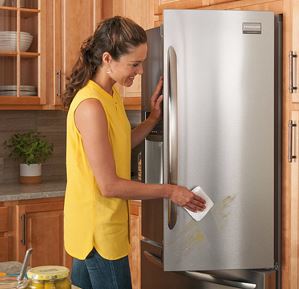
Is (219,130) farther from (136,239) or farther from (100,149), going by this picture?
(136,239)

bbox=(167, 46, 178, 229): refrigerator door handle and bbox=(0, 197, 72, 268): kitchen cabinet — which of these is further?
bbox=(0, 197, 72, 268): kitchen cabinet

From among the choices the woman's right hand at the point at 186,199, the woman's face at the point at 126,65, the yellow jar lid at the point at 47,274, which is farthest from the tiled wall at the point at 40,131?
the yellow jar lid at the point at 47,274

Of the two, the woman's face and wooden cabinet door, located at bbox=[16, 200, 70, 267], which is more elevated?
the woman's face

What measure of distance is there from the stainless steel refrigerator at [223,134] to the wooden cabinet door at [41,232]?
1214 millimetres

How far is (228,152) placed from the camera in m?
2.80

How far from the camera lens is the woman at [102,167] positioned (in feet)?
7.41

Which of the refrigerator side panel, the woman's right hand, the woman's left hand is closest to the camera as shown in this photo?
the woman's right hand

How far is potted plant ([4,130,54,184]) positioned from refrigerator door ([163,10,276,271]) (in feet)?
5.33

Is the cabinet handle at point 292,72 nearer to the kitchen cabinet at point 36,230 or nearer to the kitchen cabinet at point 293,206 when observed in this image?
the kitchen cabinet at point 293,206

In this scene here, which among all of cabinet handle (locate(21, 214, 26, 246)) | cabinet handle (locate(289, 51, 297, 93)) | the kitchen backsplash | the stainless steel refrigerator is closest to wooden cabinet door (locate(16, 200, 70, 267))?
cabinet handle (locate(21, 214, 26, 246))

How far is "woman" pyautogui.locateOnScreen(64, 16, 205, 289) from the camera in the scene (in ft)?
7.41

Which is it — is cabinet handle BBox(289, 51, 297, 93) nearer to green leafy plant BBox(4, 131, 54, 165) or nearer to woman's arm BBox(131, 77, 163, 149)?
woman's arm BBox(131, 77, 163, 149)

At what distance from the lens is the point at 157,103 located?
288 cm

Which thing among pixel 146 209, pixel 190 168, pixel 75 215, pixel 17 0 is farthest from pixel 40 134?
pixel 75 215
